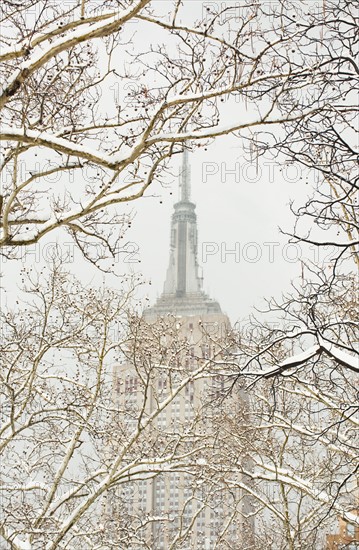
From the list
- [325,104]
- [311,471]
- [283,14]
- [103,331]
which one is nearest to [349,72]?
[325,104]

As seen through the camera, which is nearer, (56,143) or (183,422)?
(56,143)

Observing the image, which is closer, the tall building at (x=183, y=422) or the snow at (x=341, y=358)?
the snow at (x=341, y=358)

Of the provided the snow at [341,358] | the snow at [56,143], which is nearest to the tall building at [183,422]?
the snow at [341,358]

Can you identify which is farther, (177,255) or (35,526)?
(177,255)

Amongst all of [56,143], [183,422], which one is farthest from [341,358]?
[183,422]

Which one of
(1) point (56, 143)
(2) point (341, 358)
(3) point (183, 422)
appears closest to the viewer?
(2) point (341, 358)

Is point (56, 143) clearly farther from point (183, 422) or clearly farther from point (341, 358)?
point (183, 422)

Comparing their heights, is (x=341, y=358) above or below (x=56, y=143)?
below

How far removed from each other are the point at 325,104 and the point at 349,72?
0.37 meters

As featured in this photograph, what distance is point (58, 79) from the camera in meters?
7.13

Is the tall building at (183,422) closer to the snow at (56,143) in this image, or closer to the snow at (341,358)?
the snow at (341,358)

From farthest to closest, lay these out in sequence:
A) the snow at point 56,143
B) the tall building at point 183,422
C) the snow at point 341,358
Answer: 1. the tall building at point 183,422
2. the snow at point 56,143
3. the snow at point 341,358

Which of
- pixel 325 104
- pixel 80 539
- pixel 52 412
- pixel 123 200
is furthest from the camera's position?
pixel 80 539

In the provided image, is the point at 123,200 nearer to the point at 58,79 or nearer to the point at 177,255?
the point at 58,79
